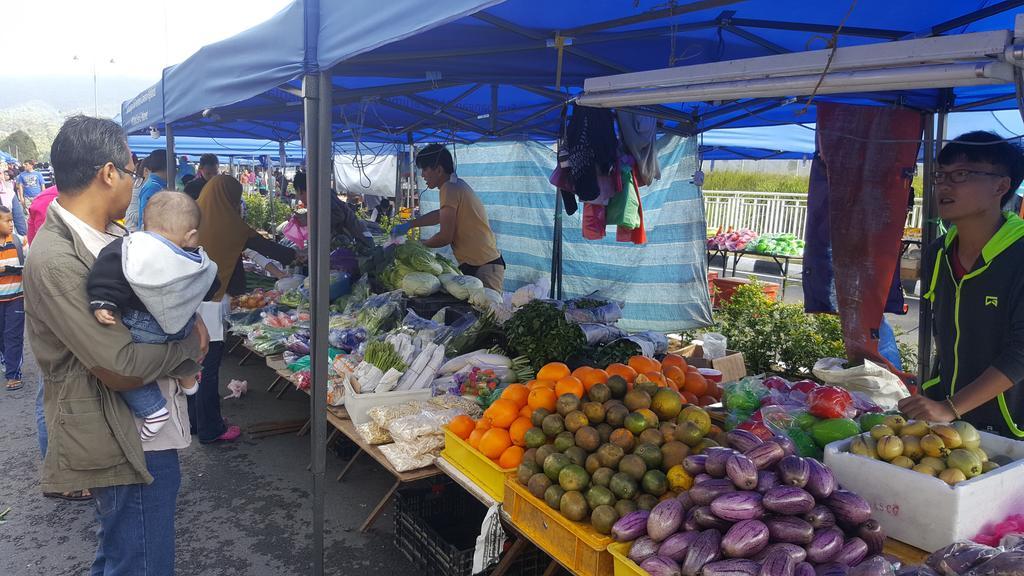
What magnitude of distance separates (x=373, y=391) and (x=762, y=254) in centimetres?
941

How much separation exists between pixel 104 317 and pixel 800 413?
239 centimetres

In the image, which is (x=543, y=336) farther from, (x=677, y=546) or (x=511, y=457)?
(x=677, y=546)

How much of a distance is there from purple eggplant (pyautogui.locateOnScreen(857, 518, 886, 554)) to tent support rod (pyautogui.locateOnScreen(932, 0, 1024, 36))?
2245 mm

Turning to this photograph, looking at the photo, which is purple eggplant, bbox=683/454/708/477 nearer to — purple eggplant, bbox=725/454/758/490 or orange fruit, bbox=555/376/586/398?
purple eggplant, bbox=725/454/758/490

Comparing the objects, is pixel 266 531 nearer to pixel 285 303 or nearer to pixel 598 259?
pixel 285 303

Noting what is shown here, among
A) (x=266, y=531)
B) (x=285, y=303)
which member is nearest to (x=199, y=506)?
(x=266, y=531)

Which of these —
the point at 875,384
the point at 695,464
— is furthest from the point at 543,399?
the point at 875,384

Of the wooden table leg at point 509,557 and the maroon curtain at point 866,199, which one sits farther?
the maroon curtain at point 866,199

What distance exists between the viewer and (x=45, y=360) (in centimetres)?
205

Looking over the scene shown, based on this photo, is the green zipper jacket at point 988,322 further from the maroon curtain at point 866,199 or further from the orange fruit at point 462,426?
the orange fruit at point 462,426

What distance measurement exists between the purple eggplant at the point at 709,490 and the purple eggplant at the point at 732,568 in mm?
194

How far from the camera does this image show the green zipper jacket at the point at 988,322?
2375 mm

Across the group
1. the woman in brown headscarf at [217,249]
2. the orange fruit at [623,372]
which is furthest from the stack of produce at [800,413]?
the woman in brown headscarf at [217,249]

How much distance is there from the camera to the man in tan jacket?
1959 millimetres
